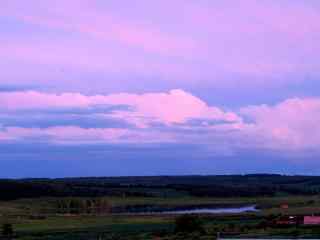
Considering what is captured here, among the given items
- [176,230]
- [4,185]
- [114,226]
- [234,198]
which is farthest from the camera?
[234,198]

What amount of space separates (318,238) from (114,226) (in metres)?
38.9

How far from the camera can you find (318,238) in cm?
4875

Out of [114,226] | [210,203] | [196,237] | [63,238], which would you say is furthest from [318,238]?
[210,203]

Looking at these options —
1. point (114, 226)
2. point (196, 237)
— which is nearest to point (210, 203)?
point (114, 226)

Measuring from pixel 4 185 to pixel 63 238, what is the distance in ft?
341

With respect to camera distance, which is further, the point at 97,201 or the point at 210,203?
the point at 210,203

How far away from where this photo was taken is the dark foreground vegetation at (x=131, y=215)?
65625 mm

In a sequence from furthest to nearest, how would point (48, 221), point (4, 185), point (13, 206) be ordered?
point (4, 185) < point (13, 206) < point (48, 221)

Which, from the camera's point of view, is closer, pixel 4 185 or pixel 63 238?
pixel 63 238

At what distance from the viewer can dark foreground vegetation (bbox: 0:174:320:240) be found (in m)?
65.6

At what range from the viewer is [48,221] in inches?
3777

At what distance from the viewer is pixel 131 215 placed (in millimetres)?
109500

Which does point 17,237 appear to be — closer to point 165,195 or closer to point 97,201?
point 97,201

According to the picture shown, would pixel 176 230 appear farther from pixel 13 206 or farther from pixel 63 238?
pixel 13 206
